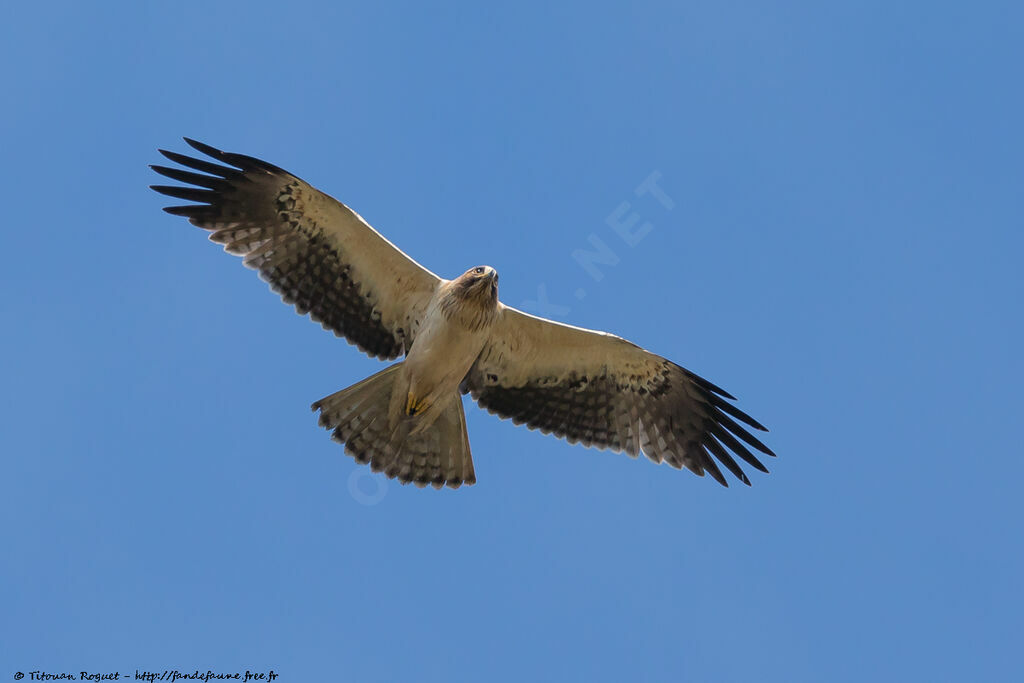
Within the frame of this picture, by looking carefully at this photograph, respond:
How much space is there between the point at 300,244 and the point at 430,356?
164 centimetres

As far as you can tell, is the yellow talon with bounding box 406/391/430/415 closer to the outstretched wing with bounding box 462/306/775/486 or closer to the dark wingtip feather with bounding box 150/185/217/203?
the outstretched wing with bounding box 462/306/775/486

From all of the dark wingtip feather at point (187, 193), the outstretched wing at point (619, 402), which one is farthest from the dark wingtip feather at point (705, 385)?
the dark wingtip feather at point (187, 193)

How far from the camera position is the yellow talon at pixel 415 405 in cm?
934

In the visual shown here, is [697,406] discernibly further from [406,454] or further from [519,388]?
[406,454]

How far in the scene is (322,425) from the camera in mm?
9688

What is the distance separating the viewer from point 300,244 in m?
9.62

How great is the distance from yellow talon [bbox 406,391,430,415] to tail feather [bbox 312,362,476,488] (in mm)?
150

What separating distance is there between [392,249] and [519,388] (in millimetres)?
1849

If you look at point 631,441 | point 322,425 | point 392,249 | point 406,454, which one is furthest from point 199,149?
point 631,441

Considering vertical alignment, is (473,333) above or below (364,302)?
below

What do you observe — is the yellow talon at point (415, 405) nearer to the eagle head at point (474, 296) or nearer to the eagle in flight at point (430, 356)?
the eagle in flight at point (430, 356)

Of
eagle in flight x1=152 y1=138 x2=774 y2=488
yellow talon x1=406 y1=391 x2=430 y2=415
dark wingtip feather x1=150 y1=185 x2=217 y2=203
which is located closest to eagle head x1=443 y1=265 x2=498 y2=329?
eagle in flight x1=152 y1=138 x2=774 y2=488

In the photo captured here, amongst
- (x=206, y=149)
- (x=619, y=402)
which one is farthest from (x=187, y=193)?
(x=619, y=402)

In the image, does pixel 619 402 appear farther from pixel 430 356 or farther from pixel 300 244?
pixel 300 244
